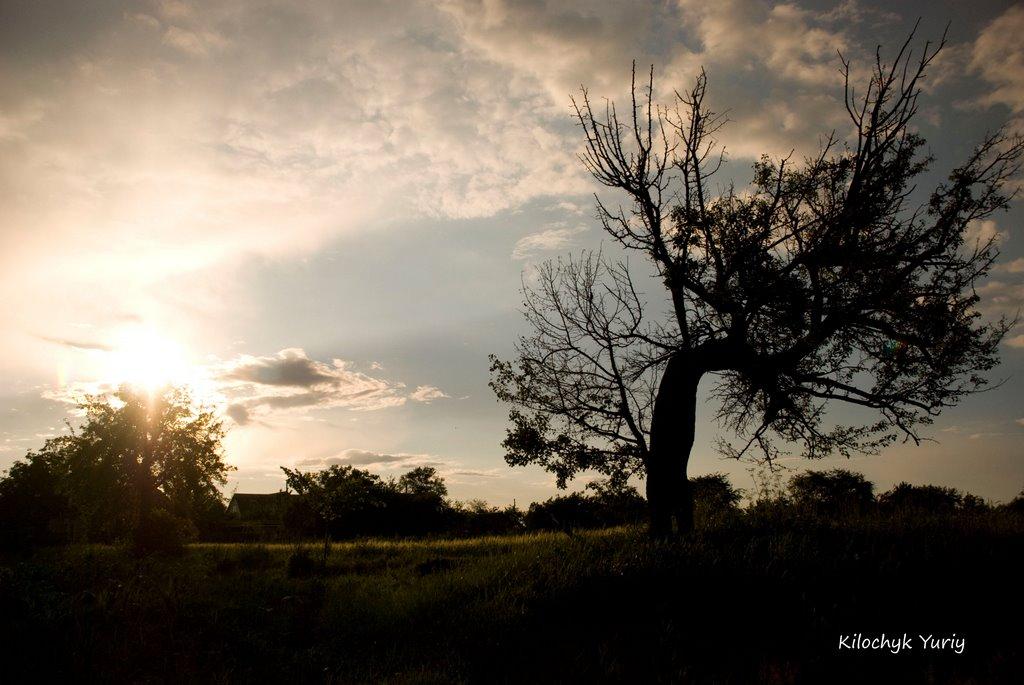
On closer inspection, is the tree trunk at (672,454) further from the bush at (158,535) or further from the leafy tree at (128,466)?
the leafy tree at (128,466)

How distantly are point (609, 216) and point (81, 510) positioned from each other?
4703 centimetres

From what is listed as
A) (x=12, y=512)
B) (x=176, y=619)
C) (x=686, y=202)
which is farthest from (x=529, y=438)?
(x=12, y=512)

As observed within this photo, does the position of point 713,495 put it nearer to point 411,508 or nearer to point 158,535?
point 411,508

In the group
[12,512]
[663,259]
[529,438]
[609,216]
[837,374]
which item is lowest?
[12,512]

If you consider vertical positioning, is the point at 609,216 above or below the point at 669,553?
above

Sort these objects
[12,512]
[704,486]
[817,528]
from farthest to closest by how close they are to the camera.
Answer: [12,512] → [704,486] → [817,528]

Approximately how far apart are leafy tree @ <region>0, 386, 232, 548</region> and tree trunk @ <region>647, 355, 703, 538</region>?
129 feet

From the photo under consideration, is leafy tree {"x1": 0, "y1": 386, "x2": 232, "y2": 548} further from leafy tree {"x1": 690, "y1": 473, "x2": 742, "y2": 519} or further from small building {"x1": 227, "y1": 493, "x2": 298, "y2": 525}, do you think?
leafy tree {"x1": 690, "y1": 473, "x2": 742, "y2": 519}

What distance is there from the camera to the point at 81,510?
1722 inches

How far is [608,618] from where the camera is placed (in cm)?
984

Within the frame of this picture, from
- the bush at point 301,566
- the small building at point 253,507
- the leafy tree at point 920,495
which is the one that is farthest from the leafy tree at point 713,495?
the small building at point 253,507

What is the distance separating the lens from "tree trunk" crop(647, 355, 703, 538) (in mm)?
14164

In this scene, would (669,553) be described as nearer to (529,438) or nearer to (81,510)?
(529,438)

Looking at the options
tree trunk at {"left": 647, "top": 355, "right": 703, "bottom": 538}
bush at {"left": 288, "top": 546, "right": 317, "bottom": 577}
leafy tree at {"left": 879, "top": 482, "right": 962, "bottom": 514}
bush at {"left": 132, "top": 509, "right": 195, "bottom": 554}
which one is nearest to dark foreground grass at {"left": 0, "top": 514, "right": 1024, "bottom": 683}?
tree trunk at {"left": 647, "top": 355, "right": 703, "bottom": 538}
